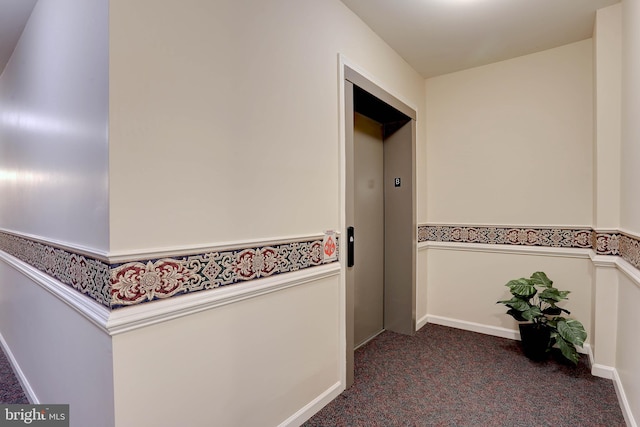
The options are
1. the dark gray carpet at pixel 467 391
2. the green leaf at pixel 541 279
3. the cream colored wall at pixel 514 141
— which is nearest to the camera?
the dark gray carpet at pixel 467 391

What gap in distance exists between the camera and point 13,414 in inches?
69.7

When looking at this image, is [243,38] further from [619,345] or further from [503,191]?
[619,345]

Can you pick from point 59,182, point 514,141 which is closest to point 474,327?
point 514,141

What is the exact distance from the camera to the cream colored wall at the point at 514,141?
2691 mm

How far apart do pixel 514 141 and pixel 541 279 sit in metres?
1.22

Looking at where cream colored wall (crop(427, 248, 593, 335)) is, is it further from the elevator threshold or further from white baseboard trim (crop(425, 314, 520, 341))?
the elevator threshold

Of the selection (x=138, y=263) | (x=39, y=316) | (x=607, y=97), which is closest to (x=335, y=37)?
(x=138, y=263)

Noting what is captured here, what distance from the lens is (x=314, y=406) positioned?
6.19 ft

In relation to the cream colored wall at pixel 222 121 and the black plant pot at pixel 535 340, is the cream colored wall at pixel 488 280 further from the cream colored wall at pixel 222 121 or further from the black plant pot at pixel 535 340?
the cream colored wall at pixel 222 121

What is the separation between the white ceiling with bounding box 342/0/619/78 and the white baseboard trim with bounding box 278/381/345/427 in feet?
8.10

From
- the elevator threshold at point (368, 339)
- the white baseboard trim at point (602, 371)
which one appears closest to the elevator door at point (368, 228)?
the elevator threshold at point (368, 339)

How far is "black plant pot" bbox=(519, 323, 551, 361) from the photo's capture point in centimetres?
248

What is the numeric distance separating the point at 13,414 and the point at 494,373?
2946mm

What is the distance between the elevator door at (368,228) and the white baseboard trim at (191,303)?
118cm
